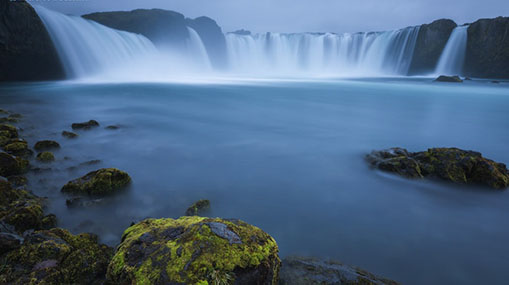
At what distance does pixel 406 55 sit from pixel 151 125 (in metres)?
44.7

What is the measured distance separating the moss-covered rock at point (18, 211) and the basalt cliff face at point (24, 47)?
1920 cm

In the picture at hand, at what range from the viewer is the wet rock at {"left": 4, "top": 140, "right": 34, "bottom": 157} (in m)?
4.48

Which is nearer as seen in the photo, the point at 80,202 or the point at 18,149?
the point at 80,202

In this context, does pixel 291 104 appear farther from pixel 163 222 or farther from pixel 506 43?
pixel 506 43

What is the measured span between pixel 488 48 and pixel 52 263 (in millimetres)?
47080

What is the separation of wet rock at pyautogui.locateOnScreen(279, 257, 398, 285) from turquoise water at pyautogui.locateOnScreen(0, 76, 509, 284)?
344 millimetres

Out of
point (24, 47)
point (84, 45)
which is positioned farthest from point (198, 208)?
point (84, 45)

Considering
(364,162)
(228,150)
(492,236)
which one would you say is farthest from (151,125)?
(492,236)

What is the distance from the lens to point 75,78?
2031 cm

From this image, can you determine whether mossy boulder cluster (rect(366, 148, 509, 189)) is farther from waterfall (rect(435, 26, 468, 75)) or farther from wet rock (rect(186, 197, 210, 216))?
waterfall (rect(435, 26, 468, 75))

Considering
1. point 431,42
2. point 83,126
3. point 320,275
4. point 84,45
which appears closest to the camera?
point 320,275

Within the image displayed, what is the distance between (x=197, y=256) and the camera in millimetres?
1601

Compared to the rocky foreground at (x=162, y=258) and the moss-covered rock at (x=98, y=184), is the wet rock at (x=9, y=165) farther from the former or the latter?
the rocky foreground at (x=162, y=258)

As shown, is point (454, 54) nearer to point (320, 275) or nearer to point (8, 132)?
point (320, 275)
